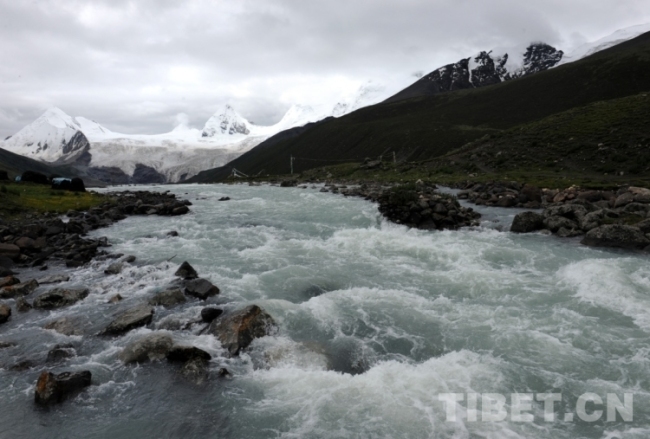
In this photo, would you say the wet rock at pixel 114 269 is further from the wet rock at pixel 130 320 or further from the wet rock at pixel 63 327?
the wet rock at pixel 130 320

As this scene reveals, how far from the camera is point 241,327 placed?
1051 centimetres

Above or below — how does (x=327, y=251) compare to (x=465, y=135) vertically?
below

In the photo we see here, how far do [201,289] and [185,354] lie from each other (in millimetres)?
4502

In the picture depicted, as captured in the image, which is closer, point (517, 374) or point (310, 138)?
point (517, 374)

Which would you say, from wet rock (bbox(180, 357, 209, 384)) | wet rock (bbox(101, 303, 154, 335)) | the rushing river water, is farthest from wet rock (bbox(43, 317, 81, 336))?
wet rock (bbox(180, 357, 209, 384))

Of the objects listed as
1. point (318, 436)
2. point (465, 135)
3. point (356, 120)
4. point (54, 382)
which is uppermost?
point (356, 120)

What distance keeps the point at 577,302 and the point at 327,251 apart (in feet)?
37.3

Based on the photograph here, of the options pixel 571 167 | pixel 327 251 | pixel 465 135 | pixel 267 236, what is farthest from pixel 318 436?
pixel 465 135

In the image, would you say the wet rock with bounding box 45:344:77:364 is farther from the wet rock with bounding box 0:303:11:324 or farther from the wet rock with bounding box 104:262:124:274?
the wet rock with bounding box 104:262:124:274

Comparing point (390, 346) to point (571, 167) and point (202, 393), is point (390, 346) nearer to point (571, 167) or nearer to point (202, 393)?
point (202, 393)

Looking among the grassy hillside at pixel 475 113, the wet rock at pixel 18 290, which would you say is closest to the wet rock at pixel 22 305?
the wet rock at pixel 18 290

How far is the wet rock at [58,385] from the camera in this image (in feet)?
26.5

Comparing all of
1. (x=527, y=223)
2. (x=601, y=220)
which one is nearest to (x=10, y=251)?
(x=527, y=223)

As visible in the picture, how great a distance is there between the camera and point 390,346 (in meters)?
10.5
